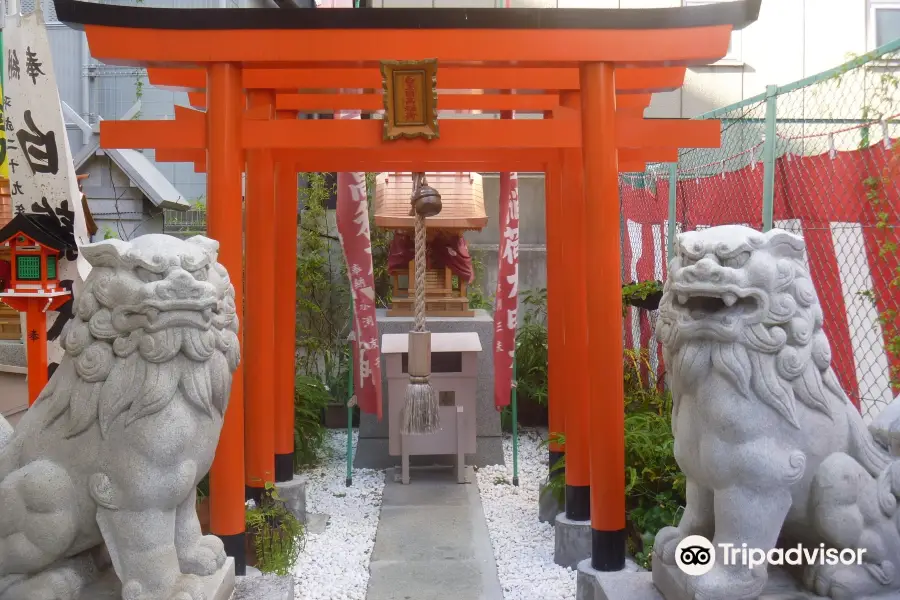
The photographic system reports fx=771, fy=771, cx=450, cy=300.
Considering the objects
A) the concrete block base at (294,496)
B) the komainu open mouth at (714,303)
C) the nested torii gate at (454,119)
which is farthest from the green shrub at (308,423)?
the komainu open mouth at (714,303)

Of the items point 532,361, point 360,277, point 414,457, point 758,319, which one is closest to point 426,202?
point 360,277

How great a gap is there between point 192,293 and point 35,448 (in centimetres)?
72

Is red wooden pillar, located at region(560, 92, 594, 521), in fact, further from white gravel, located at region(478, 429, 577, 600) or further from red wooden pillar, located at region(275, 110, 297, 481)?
red wooden pillar, located at region(275, 110, 297, 481)

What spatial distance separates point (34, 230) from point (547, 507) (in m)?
3.55

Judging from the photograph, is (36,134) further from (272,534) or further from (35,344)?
(272,534)

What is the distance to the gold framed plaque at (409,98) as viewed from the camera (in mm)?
3479

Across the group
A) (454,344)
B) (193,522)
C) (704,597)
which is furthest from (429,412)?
(704,597)

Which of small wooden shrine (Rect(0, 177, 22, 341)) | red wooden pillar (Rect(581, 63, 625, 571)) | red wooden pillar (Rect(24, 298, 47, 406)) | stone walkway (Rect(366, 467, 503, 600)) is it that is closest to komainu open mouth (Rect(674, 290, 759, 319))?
red wooden pillar (Rect(581, 63, 625, 571))

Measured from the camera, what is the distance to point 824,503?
2.40 metres

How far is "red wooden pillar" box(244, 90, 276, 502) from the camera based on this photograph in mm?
4379

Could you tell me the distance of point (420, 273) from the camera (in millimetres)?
4512

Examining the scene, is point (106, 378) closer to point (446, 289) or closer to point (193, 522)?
point (193, 522)

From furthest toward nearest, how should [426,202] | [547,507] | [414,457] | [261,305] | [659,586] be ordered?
[414,457]
[547,507]
[426,202]
[261,305]
[659,586]

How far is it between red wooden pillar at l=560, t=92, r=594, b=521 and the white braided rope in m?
0.83
